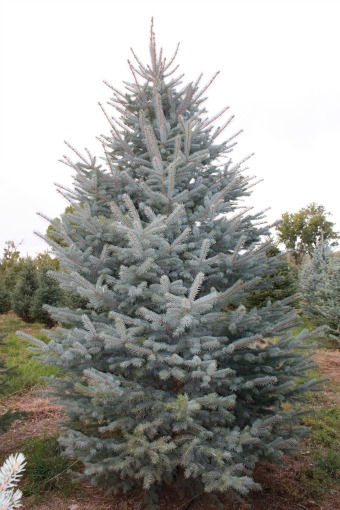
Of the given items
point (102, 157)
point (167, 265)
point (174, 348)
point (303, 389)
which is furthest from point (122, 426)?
point (102, 157)

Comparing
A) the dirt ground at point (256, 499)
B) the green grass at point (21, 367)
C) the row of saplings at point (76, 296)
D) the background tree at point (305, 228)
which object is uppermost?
the background tree at point (305, 228)

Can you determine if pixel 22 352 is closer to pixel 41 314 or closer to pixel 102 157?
pixel 41 314

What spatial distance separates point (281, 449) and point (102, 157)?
3.35 meters

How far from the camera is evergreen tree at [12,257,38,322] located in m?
13.4

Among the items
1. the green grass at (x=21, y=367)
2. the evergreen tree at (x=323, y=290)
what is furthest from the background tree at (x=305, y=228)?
the green grass at (x=21, y=367)

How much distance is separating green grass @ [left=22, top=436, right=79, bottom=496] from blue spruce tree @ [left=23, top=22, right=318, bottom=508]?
537mm

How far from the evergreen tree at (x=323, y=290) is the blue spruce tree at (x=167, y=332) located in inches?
174

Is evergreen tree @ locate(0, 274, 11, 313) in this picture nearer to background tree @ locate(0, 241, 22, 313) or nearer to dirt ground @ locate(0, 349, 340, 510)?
background tree @ locate(0, 241, 22, 313)

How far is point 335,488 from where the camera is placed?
153 inches

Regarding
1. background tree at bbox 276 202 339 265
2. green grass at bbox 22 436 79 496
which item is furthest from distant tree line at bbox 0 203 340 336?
background tree at bbox 276 202 339 265

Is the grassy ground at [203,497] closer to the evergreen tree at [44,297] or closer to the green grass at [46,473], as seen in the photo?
the green grass at [46,473]

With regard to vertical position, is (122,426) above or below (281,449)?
above

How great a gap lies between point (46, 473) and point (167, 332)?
2.00 m

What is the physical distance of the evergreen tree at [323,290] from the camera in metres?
11.1
